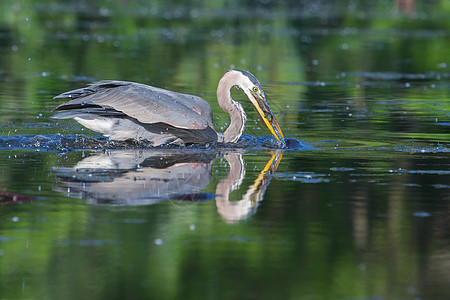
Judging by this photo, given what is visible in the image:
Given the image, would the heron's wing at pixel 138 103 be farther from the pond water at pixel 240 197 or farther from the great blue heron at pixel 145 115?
the pond water at pixel 240 197

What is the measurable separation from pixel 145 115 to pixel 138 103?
0.57 ft

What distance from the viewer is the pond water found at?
19.7ft

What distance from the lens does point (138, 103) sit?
37.1 ft

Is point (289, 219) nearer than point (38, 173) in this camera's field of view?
Yes

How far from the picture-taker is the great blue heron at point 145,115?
11.2 m

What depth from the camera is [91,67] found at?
2086cm

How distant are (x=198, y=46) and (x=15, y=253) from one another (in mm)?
20622

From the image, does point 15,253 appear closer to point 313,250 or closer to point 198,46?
point 313,250

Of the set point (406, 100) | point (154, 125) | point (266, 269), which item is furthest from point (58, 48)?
point (266, 269)

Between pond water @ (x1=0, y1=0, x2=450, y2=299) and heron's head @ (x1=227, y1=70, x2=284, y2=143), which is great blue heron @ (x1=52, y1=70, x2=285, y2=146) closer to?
heron's head @ (x1=227, y1=70, x2=284, y2=143)

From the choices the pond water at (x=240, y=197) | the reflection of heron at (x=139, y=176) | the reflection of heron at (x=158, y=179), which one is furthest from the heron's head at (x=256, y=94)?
the reflection of heron at (x=139, y=176)

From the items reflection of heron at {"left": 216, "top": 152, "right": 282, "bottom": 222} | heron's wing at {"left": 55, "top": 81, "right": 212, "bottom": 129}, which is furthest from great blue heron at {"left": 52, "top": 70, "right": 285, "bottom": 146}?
reflection of heron at {"left": 216, "top": 152, "right": 282, "bottom": 222}

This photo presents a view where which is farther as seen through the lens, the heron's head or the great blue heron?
the heron's head

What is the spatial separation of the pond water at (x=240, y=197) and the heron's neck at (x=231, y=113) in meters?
0.27
